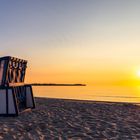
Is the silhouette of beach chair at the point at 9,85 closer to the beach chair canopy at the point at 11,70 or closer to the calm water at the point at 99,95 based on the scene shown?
the beach chair canopy at the point at 11,70

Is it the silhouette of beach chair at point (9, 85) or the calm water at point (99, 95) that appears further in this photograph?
the calm water at point (99, 95)

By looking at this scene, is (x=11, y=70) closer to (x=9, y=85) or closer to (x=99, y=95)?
(x=9, y=85)

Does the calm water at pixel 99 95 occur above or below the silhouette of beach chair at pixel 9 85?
below

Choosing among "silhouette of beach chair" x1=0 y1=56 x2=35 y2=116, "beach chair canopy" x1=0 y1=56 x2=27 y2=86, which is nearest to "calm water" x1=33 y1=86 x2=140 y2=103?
"beach chair canopy" x1=0 y1=56 x2=27 y2=86

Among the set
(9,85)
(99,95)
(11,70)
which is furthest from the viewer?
(99,95)

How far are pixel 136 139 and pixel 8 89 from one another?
7.18 meters

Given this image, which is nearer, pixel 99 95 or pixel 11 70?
pixel 11 70

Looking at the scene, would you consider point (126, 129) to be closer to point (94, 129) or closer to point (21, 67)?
point (94, 129)

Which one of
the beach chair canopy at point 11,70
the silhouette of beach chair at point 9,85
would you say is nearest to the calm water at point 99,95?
the beach chair canopy at point 11,70

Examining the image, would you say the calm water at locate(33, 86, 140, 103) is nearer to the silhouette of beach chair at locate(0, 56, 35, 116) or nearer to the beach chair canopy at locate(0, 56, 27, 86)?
the beach chair canopy at locate(0, 56, 27, 86)

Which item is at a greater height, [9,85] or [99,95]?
[9,85]

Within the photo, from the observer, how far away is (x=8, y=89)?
12945mm

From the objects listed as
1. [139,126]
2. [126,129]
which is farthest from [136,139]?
[139,126]

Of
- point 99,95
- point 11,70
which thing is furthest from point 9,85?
point 99,95
